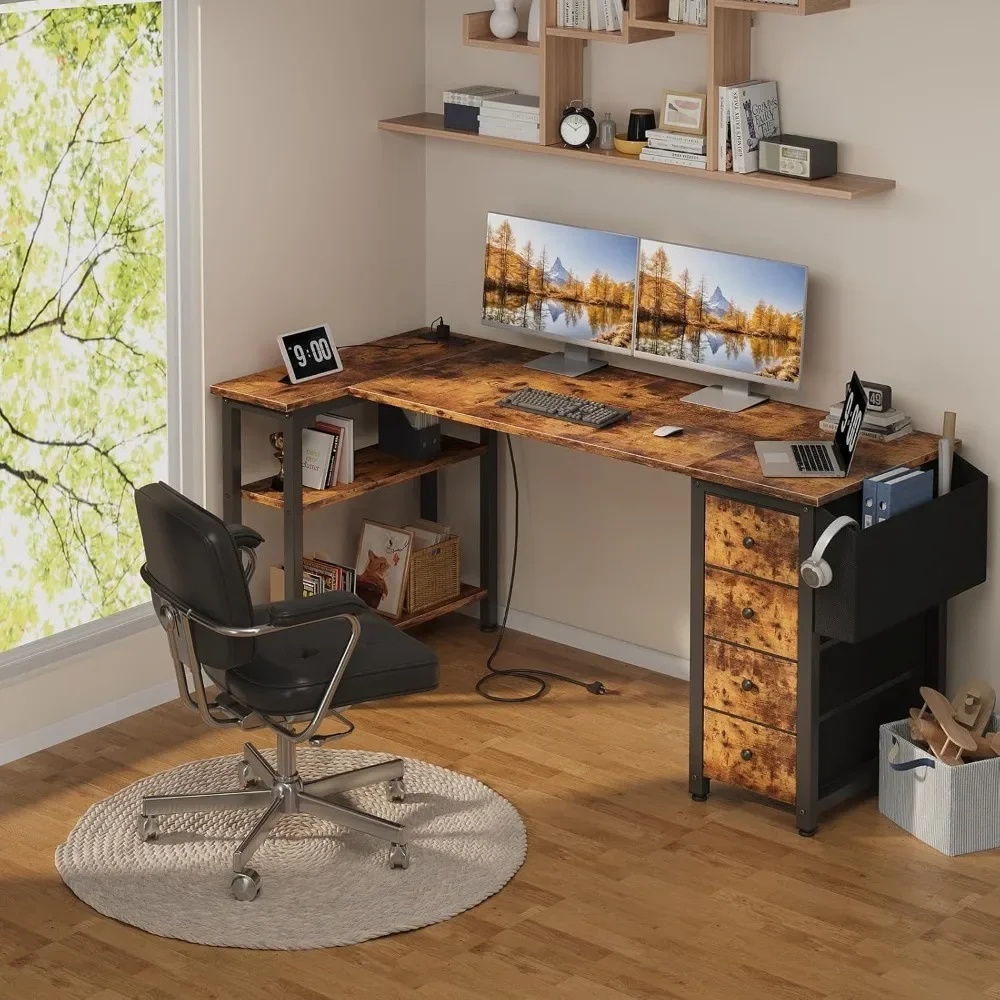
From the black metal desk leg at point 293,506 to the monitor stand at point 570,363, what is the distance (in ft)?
2.41

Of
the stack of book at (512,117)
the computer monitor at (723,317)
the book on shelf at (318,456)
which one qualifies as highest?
the stack of book at (512,117)

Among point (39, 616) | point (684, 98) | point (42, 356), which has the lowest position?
point (39, 616)

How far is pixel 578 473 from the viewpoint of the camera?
536 centimetres

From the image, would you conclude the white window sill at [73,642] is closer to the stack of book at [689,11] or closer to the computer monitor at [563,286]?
the computer monitor at [563,286]

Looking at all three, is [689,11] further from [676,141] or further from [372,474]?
[372,474]

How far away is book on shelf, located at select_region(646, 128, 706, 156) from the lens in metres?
4.70

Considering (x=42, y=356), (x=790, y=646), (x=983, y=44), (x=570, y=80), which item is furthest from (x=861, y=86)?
(x=42, y=356)

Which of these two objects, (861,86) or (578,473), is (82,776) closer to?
(578,473)

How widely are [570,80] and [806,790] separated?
208 cm

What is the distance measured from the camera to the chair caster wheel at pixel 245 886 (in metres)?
3.94

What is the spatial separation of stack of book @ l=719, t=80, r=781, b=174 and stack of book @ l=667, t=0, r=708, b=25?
0.62 ft

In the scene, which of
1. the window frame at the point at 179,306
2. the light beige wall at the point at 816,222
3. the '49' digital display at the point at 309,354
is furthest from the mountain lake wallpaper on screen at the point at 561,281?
the window frame at the point at 179,306

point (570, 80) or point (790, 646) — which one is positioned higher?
point (570, 80)

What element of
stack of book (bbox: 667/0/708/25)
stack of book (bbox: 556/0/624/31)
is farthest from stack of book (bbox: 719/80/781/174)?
stack of book (bbox: 556/0/624/31)
